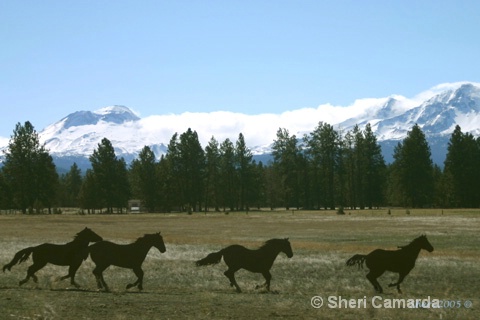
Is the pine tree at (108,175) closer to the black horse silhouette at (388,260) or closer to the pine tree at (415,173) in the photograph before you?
the pine tree at (415,173)

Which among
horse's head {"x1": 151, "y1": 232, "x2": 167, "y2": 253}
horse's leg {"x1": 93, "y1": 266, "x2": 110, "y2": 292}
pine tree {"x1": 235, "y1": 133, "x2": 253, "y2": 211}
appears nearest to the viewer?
horse's leg {"x1": 93, "y1": 266, "x2": 110, "y2": 292}

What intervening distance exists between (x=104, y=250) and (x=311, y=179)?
126 meters

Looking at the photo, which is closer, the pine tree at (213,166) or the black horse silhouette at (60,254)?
the black horse silhouette at (60,254)

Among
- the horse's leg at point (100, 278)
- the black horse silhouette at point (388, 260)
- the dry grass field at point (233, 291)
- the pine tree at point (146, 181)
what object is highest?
the pine tree at point (146, 181)

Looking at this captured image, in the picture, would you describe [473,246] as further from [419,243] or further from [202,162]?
[202,162]

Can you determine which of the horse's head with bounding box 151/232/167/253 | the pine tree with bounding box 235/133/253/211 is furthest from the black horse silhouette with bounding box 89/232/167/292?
the pine tree with bounding box 235/133/253/211

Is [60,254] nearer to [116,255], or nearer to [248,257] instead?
[116,255]

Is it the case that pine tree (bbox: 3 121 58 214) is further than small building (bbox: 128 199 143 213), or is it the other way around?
small building (bbox: 128 199 143 213)

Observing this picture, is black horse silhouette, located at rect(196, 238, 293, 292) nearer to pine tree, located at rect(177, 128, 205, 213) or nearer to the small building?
pine tree, located at rect(177, 128, 205, 213)

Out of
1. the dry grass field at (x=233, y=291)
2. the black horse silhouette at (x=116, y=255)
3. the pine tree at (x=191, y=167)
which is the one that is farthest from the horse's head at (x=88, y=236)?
the pine tree at (x=191, y=167)

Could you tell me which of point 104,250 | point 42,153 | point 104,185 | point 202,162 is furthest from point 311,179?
point 104,250

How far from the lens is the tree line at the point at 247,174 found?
113625 millimetres

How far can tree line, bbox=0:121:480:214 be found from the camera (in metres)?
114

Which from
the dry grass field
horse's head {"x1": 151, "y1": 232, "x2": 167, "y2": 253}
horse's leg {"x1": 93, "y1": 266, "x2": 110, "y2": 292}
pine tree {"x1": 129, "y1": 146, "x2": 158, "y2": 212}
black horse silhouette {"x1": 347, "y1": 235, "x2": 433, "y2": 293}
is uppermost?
pine tree {"x1": 129, "y1": 146, "x2": 158, "y2": 212}
